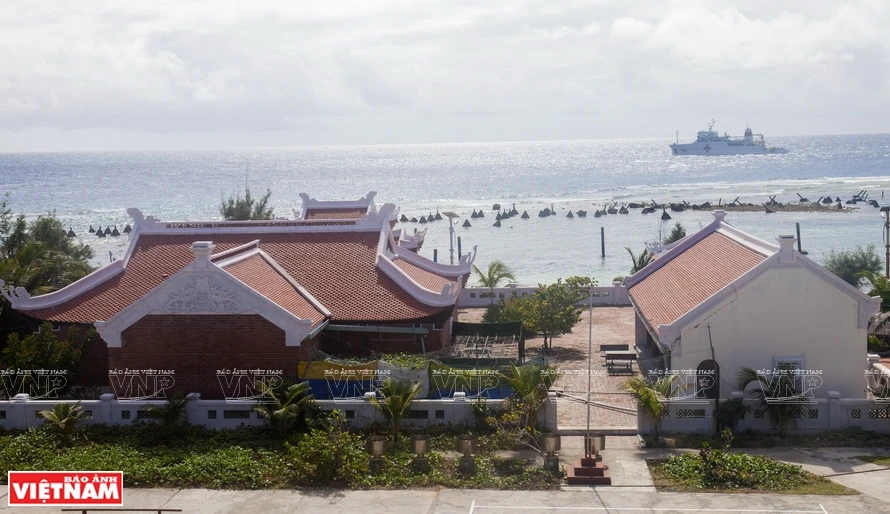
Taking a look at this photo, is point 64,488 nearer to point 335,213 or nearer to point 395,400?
point 395,400

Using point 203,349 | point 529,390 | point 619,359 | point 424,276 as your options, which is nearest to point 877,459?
point 529,390

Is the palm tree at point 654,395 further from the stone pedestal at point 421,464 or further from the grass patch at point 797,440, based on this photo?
the stone pedestal at point 421,464

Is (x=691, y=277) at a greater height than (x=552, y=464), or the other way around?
(x=691, y=277)

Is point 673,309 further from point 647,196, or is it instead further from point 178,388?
point 647,196

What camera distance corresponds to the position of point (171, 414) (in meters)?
23.0

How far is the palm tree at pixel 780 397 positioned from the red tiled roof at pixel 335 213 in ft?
58.1

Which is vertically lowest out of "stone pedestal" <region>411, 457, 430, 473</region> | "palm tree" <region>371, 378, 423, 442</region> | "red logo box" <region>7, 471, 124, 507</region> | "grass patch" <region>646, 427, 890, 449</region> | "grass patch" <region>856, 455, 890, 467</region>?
"red logo box" <region>7, 471, 124, 507</region>

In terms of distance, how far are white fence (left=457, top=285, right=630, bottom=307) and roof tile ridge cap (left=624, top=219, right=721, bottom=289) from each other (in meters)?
8.77

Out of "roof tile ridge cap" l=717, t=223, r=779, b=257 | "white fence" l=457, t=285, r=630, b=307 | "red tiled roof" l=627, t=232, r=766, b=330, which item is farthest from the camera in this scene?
"white fence" l=457, t=285, r=630, b=307

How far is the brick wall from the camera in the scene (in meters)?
24.7

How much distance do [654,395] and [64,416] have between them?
47.4 ft

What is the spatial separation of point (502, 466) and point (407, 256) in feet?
44.1

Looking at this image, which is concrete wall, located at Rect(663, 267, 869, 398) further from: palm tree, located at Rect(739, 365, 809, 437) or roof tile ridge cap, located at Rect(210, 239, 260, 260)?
roof tile ridge cap, located at Rect(210, 239, 260, 260)

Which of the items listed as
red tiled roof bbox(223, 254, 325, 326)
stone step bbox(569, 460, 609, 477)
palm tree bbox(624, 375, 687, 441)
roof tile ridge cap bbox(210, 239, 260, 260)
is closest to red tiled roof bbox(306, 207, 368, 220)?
roof tile ridge cap bbox(210, 239, 260, 260)
